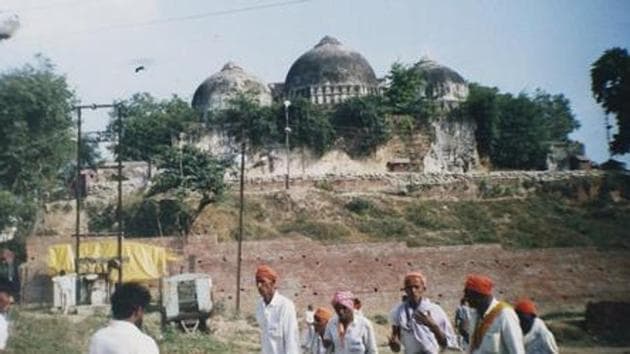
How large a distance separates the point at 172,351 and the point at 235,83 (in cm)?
2759

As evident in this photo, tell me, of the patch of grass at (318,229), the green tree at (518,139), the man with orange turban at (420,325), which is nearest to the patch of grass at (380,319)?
the patch of grass at (318,229)

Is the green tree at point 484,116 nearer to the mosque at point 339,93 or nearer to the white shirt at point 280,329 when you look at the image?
the mosque at point 339,93

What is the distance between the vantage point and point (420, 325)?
618cm

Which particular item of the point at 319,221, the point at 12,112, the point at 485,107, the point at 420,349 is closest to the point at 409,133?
the point at 485,107

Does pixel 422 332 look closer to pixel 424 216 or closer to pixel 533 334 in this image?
pixel 533 334

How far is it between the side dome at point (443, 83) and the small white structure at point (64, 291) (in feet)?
80.6

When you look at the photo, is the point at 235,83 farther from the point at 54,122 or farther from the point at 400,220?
the point at 400,220

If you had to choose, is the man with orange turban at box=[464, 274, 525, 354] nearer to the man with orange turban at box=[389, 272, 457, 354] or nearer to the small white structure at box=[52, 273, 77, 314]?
the man with orange turban at box=[389, 272, 457, 354]

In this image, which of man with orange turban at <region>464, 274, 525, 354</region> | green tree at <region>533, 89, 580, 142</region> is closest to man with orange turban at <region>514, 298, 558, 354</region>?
man with orange turban at <region>464, 274, 525, 354</region>

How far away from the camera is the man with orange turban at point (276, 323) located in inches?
231

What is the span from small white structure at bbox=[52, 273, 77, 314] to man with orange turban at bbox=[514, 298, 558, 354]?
51.6ft

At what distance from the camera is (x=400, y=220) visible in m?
28.4

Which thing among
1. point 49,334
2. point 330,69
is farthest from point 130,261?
point 330,69

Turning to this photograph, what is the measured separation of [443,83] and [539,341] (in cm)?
3605
